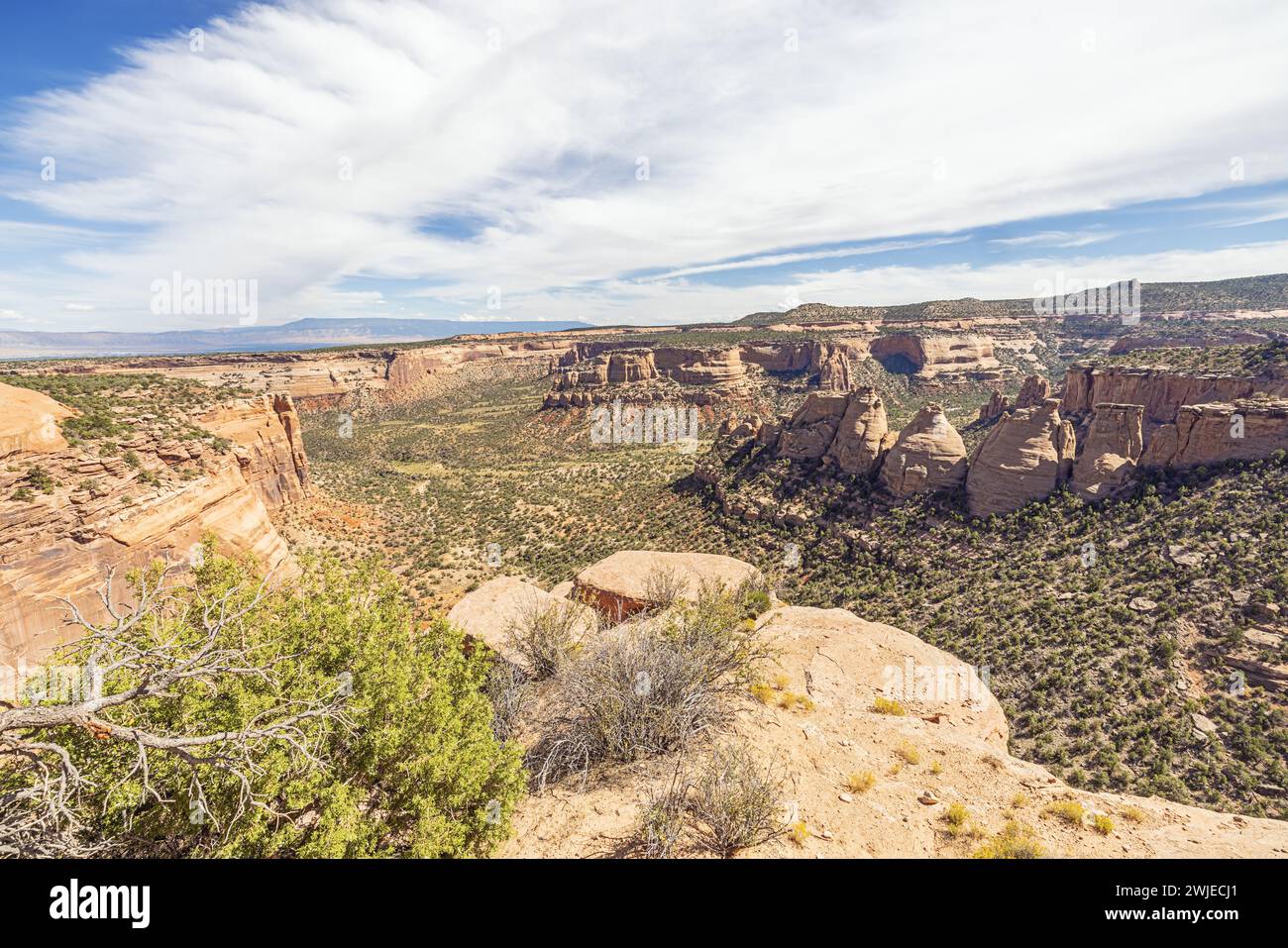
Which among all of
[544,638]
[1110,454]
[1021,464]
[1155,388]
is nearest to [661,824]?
[544,638]

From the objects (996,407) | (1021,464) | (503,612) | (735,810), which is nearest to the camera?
(735,810)

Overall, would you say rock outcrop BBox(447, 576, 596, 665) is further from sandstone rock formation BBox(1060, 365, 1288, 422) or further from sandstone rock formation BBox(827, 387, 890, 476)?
sandstone rock formation BBox(1060, 365, 1288, 422)

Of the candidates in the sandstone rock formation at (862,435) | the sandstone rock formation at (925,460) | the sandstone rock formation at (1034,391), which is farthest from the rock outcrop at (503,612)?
the sandstone rock formation at (1034,391)

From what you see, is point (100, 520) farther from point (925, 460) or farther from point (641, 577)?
point (925, 460)

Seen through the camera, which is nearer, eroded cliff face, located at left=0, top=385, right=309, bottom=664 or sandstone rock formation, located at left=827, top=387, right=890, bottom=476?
eroded cliff face, located at left=0, top=385, right=309, bottom=664

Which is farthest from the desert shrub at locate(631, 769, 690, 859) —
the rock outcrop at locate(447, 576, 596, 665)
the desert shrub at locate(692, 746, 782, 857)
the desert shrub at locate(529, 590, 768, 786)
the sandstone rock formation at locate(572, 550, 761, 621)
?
the sandstone rock formation at locate(572, 550, 761, 621)

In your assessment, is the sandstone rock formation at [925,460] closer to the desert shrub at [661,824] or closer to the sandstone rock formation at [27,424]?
the desert shrub at [661,824]
